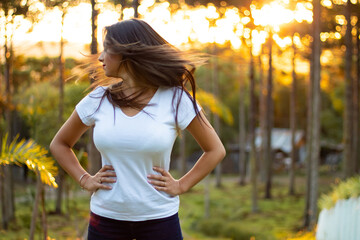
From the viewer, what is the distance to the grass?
41.1 feet

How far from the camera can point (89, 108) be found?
2.02 m

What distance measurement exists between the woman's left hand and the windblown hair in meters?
0.21

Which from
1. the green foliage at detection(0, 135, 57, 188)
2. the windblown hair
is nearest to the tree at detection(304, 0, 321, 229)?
the green foliage at detection(0, 135, 57, 188)

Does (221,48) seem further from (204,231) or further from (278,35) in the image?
(204,231)

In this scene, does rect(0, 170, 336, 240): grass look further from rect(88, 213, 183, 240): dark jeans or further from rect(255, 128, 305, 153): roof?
rect(255, 128, 305, 153): roof

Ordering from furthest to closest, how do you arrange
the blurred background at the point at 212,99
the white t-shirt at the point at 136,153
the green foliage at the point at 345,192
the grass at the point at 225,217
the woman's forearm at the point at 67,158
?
the grass at the point at 225,217 → the blurred background at the point at 212,99 → the green foliage at the point at 345,192 → the woman's forearm at the point at 67,158 → the white t-shirt at the point at 136,153

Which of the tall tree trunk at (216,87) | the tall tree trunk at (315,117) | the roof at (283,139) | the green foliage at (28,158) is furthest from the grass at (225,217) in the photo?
the roof at (283,139)

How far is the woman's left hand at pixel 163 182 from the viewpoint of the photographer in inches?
76.4

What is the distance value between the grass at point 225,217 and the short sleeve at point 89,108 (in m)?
7.56

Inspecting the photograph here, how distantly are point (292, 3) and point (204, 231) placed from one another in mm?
7783

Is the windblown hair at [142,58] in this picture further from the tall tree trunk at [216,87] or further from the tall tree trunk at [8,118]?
the tall tree trunk at [216,87]

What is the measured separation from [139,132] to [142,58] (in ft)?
1.09

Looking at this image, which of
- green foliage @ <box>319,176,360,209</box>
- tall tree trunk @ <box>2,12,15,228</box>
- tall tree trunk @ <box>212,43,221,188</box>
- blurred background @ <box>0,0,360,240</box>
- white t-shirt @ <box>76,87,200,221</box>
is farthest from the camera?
tall tree trunk @ <box>212,43,221,188</box>

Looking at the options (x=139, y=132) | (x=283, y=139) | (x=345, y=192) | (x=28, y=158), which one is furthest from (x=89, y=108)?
(x=283, y=139)
